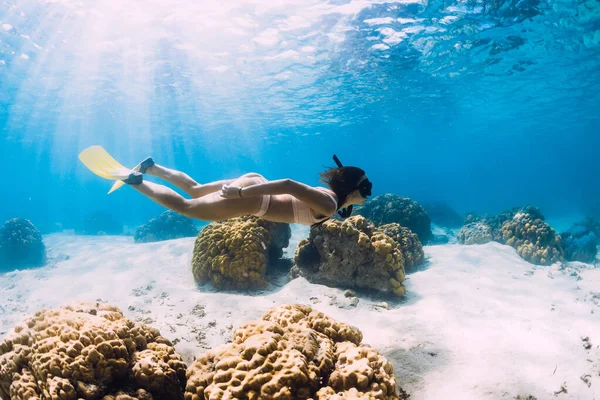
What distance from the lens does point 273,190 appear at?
13.7 feet

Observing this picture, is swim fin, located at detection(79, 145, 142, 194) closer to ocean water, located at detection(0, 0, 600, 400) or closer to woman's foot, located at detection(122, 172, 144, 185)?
woman's foot, located at detection(122, 172, 144, 185)

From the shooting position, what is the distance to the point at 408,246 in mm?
9734

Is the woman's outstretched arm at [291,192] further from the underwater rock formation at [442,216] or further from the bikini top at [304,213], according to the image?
the underwater rock formation at [442,216]

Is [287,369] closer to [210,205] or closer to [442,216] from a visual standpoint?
[210,205]

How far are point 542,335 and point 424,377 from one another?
2.54 meters

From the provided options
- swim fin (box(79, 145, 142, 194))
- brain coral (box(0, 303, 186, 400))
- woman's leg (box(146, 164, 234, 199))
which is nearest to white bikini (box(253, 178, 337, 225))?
woman's leg (box(146, 164, 234, 199))

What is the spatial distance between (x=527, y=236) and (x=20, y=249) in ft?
76.2

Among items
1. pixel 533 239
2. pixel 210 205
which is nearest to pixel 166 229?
pixel 210 205

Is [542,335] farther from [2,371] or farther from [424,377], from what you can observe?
[2,371]

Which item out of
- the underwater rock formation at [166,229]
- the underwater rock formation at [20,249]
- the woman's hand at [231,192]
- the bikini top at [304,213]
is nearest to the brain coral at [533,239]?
the bikini top at [304,213]

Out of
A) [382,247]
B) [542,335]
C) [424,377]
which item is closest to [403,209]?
[382,247]

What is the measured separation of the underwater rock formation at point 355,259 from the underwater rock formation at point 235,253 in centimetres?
127

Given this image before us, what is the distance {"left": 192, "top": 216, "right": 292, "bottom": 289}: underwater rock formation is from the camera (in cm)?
760

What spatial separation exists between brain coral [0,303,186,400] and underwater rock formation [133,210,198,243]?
16547 mm
